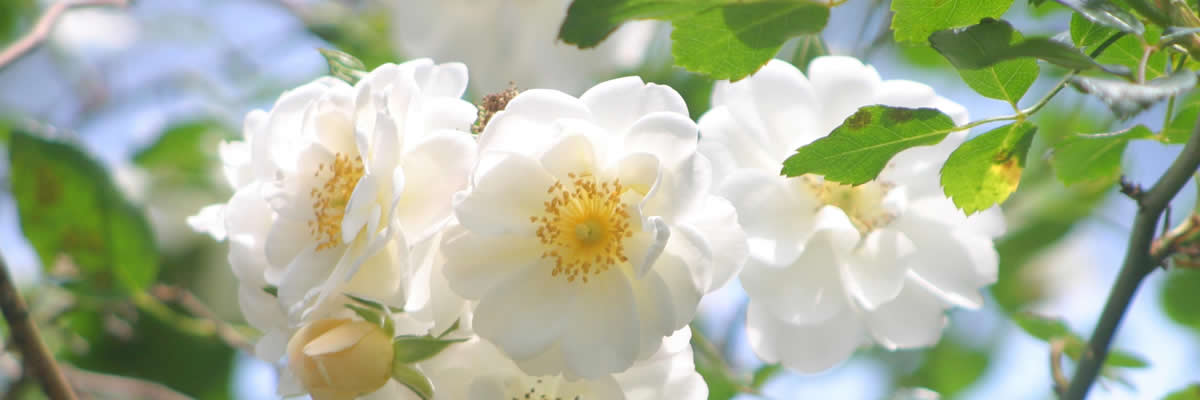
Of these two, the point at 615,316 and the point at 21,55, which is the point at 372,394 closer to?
the point at 615,316

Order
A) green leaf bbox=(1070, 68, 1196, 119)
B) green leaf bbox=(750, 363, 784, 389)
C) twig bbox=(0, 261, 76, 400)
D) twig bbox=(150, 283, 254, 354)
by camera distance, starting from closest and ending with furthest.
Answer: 1. green leaf bbox=(1070, 68, 1196, 119)
2. twig bbox=(0, 261, 76, 400)
3. green leaf bbox=(750, 363, 784, 389)
4. twig bbox=(150, 283, 254, 354)

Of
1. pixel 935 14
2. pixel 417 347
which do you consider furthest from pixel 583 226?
pixel 935 14

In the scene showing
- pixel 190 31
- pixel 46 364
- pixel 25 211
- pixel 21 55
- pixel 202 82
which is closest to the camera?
pixel 46 364

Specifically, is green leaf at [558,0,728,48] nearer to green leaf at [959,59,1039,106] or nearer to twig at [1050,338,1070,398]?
green leaf at [959,59,1039,106]

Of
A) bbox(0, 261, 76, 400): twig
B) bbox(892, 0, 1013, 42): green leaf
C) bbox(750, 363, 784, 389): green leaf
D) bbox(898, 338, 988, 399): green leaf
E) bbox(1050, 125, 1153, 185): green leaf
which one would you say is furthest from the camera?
bbox(898, 338, 988, 399): green leaf

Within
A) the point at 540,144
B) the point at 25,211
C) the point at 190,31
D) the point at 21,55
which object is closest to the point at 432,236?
the point at 540,144

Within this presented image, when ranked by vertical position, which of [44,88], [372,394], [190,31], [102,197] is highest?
[372,394]

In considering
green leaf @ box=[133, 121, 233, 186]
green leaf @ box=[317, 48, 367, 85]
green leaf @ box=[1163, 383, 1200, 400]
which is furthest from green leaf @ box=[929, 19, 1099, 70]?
green leaf @ box=[133, 121, 233, 186]
